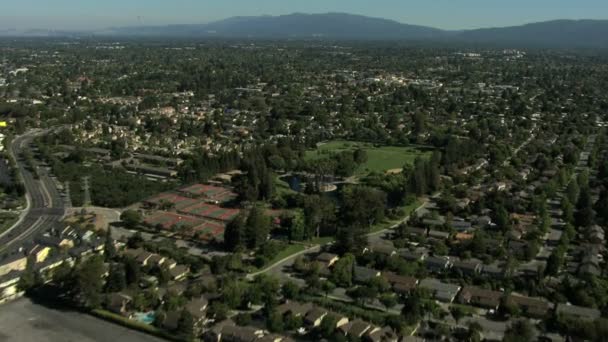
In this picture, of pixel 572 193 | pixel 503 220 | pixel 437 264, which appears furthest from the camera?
pixel 572 193

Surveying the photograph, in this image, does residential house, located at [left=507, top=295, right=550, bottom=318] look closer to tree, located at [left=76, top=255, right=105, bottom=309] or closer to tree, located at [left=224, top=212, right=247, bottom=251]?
tree, located at [left=224, top=212, right=247, bottom=251]

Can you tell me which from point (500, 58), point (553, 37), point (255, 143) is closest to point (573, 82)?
point (500, 58)

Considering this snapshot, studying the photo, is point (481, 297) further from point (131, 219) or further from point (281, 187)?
point (281, 187)

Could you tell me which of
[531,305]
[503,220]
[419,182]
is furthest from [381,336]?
[419,182]

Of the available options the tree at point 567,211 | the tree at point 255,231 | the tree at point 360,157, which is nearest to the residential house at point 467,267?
the tree at point 567,211

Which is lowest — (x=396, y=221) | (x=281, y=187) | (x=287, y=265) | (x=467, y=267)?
(x=281, y=187)

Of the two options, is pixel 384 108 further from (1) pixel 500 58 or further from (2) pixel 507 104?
(1) pixel 500 58

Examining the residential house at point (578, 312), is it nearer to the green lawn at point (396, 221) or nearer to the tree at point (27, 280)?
the green lawn at point (396, 221)
